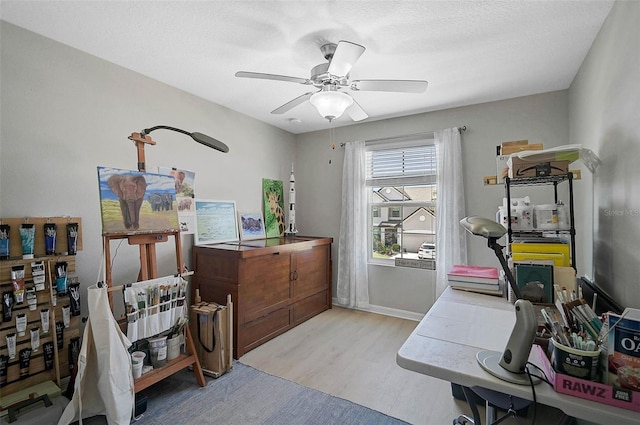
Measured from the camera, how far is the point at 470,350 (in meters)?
1.06

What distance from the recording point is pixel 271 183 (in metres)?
3.89

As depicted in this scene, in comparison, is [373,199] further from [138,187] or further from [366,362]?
[138,187]

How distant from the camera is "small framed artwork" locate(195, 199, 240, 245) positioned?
2977 millimetres

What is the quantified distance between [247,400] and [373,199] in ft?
8.55

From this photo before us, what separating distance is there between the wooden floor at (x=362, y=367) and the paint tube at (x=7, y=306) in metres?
1.55

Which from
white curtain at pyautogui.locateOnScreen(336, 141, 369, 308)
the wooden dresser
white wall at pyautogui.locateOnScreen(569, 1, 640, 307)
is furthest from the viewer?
white curtain at pyautogui.locateOnScreen(336, 141, 369, 308)

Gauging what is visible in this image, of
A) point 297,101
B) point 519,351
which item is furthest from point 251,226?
point 519,351

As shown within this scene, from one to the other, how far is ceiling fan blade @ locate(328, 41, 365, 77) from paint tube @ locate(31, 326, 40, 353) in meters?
2.39

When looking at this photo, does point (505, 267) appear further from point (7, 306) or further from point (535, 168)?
point (7, 306)

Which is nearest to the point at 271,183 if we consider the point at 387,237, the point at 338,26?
the point at 387,237

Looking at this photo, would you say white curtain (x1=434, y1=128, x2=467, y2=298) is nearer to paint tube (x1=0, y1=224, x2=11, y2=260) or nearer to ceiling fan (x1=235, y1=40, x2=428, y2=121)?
ceiling fan (x1=235, y1=40, x2=428, y2=121)

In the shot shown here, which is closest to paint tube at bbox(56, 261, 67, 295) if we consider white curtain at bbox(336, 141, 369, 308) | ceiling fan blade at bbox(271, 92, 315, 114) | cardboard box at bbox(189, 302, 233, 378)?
cardboard box at bbox(189, 302, 233, 378)

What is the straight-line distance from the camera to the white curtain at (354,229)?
12.2ft

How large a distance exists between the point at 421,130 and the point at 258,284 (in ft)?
8.10
